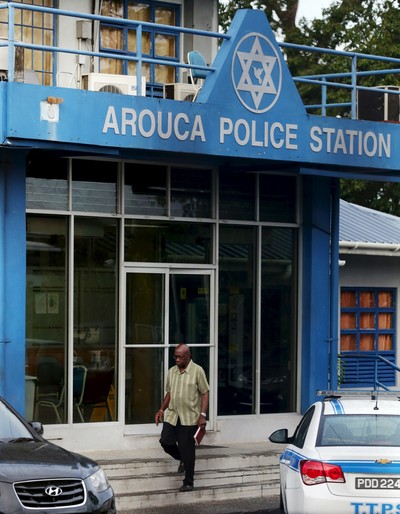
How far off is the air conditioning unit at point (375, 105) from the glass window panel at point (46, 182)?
15.5ft

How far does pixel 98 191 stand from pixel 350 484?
711 centimetres

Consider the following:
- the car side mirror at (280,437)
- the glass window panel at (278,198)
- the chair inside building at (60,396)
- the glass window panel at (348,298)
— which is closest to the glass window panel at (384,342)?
the glass window panel at (348,298)

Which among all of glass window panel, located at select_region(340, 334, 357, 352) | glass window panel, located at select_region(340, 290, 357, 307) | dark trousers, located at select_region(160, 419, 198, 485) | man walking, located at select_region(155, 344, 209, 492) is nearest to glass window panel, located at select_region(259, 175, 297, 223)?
man walking, located at select_region(155, 344, 209, 492)

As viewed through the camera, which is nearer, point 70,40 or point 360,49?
point 70,40

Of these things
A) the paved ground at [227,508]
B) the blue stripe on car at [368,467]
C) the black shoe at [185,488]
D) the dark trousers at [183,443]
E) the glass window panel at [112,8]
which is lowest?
the paved ground at [227,508]

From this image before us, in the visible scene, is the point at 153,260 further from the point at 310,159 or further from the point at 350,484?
the point at 350,484

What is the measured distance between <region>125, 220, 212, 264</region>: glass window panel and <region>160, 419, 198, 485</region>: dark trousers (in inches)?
114

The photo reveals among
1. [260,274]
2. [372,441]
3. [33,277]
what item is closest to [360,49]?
[260,274]

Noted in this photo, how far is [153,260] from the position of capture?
712 inches

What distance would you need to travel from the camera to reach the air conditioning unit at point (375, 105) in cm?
1930

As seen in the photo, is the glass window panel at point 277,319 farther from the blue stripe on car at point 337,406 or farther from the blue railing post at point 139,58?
the blue stripe on car at point 337,406

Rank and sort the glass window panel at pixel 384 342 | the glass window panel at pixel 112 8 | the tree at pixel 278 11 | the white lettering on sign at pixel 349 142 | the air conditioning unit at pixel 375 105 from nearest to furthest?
1. the white lettering on sign at pixel 349 142
2. the air conditioning unit at pixel 375 105
3. the glass window panel at pixel 112 8
4. the glass window panel at pixel 384 342
5. the tree at pixel 278 11

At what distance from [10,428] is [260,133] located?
20.7ft

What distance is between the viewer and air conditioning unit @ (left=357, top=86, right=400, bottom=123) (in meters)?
19.3
